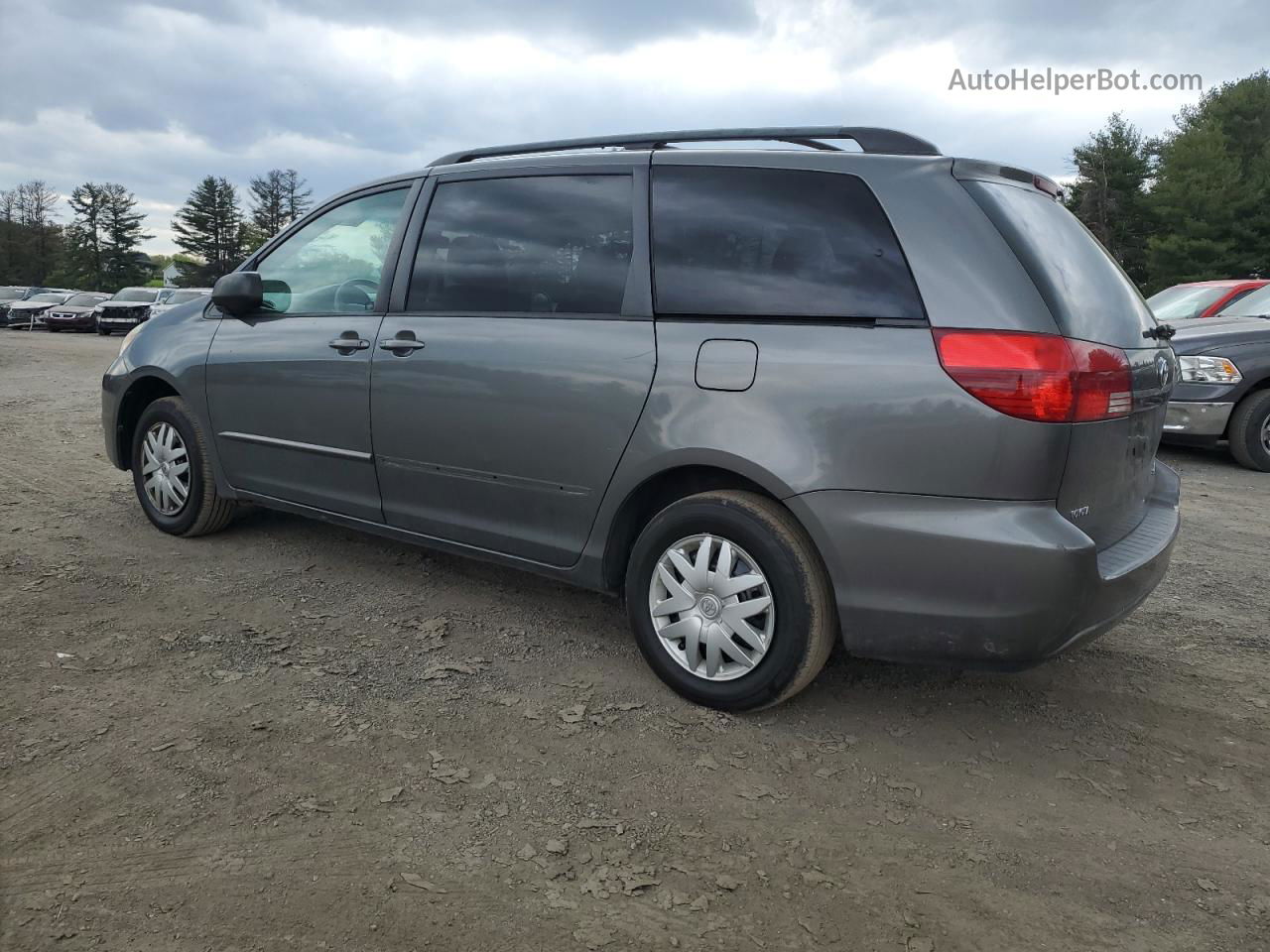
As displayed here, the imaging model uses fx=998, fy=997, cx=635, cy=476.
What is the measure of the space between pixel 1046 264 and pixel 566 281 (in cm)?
160

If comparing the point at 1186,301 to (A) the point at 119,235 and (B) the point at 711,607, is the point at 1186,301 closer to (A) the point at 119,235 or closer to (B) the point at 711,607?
(B) the point at 711,607

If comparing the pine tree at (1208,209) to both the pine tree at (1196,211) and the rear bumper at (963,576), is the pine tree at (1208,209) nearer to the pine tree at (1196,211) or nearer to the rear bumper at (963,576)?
the pine tree at (1196,211)

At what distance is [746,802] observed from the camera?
2699mm

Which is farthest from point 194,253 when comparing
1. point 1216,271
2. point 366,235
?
point 366,235

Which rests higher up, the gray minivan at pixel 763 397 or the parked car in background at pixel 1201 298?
the parked car in background at pixel 1201 298

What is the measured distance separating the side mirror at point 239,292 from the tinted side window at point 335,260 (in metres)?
0.09

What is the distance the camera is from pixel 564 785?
109 inches

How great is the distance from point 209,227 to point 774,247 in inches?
4414

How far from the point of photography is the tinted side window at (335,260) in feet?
13.9

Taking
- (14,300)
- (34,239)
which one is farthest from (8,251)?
(14,300)

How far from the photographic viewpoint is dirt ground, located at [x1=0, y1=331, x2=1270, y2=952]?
2.21 m

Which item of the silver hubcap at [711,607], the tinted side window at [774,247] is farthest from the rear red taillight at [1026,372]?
the silver hubcap at [711,607]

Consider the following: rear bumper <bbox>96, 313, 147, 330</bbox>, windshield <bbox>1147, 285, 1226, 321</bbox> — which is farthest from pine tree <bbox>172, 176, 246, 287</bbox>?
windshield <bbox>1147, 285, 1226, 321</bbox>

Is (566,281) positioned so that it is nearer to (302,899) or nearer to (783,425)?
(783,425)
